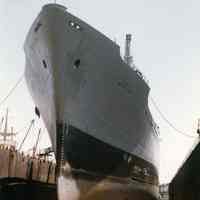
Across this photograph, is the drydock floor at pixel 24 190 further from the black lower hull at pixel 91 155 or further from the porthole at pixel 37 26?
the porthole at pixel 37 26

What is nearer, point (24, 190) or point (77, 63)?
point (77, 63)

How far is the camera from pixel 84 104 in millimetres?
10117

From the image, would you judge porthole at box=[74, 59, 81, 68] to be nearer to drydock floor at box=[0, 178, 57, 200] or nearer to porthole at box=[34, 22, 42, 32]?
porthole at box=[34, 22, 42, 32]

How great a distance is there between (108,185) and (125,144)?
1.84 meters

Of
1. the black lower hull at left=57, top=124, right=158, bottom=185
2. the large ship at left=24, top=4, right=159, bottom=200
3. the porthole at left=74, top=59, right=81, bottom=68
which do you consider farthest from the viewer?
the porthole at left=74, top=59, right=81, bottom=68

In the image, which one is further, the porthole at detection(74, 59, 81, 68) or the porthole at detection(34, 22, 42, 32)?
the porthole at detection(34, 22, 42, 32)

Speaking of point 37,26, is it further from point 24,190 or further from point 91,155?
point 24,190

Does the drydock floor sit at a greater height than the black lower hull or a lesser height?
lesser

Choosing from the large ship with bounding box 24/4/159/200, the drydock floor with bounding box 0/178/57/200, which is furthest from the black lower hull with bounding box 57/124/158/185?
the drydock floor with bounding box 0/178/57/200

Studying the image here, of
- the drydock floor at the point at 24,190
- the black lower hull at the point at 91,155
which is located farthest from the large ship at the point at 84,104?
the drydock floor at the point at 24,190

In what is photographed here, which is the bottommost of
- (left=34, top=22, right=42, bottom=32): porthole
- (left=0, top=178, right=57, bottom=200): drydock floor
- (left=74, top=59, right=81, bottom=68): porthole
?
(left=0, top=178, right=57, bottom=200): drydock floor

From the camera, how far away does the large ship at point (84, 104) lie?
9.49m

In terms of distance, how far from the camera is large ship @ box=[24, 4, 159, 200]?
31.1ft

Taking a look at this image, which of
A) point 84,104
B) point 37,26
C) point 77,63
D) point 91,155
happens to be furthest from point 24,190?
point 37,26
